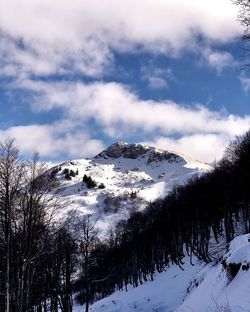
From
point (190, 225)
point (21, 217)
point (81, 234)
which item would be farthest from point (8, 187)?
point (190, 225)

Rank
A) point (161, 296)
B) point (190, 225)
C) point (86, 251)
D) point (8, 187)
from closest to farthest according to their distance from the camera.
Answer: point (8, 187)
point (86, 251)
point (161, 296)
point (190, 225)

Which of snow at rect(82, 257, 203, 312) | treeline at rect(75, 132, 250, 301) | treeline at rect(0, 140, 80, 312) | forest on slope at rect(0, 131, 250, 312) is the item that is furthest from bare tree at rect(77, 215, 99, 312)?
treeline at rect(0, 140, 80, 312)

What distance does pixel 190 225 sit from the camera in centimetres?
6003

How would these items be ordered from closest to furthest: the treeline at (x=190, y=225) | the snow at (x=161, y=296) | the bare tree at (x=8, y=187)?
the bare tree at (x=8, y=187) < the snow at (x=161, y=296) < the treeline at (x=190, y=225)

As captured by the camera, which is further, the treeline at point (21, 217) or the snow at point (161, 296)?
Answer: the snow at point (161, 296)

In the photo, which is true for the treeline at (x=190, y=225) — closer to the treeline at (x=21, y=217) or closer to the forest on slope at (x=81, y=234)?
the forest on slope at (x=81, y=234)

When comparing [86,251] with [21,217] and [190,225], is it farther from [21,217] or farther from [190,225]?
[190,225]

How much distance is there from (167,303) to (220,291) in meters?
27.5

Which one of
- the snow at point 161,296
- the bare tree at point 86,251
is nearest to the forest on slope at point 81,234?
the bare tree at point 86,251

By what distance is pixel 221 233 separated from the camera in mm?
59938

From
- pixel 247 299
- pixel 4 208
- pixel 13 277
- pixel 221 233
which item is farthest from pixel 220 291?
pixel 221 233

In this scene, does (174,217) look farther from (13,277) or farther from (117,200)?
(117,200)

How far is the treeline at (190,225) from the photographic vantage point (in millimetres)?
46500

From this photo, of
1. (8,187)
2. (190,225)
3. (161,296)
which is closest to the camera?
(8,187)
